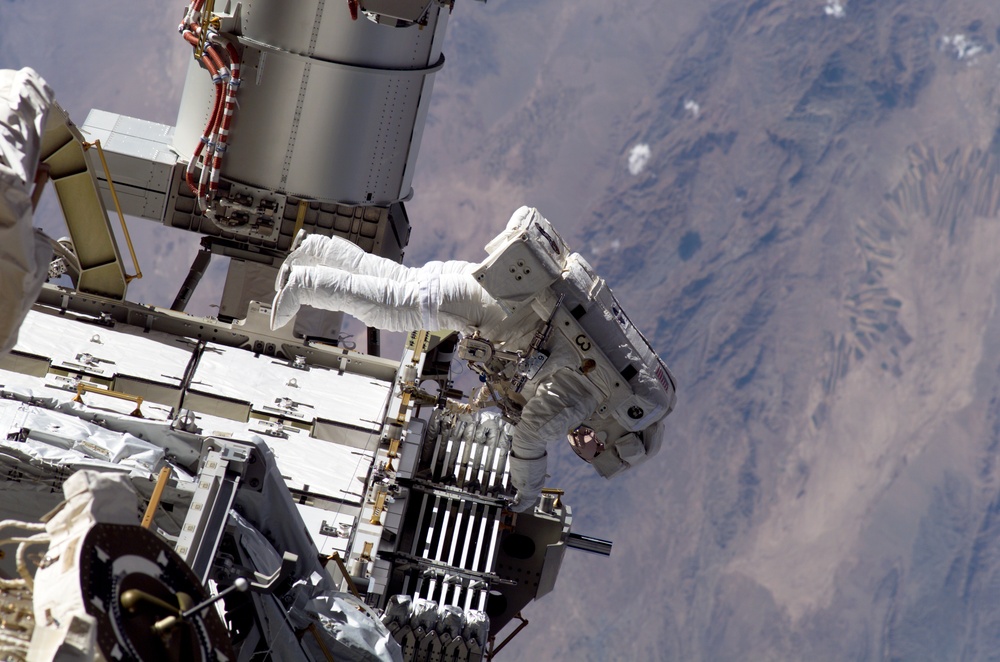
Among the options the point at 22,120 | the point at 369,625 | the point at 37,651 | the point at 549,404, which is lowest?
the point at 37,651

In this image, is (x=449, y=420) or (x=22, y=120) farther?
(x=449, y=420)

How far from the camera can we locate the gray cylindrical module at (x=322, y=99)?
13.5m

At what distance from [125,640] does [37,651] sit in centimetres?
34

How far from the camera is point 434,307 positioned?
10.6 m

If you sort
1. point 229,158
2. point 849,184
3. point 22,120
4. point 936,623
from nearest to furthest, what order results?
point 22,120
point 229,158
point 936,623
point 849,184

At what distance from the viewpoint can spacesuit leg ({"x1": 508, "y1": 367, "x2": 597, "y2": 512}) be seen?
10797mm

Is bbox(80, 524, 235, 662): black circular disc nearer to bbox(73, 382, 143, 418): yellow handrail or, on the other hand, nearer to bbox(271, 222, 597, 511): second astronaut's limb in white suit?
bbox(73, 382, 143, 418): yellow handrail

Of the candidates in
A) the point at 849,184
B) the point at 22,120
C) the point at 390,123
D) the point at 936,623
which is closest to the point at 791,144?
the point at 849,184

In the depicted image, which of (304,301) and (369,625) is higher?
(304,301)

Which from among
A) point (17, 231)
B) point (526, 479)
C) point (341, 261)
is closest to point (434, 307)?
point (341, 261)

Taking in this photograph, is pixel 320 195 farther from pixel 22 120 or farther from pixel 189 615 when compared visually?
pixel 189 615

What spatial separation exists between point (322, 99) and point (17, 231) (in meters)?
8.03

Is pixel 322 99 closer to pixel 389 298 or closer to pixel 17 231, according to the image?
pixel 389 298

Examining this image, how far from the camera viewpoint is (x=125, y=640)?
506 cm
